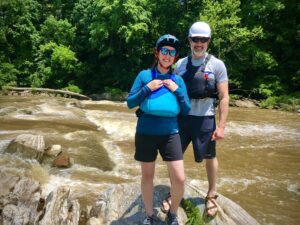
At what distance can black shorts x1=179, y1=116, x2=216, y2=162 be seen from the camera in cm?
378

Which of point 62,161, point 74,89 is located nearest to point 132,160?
point 62,161

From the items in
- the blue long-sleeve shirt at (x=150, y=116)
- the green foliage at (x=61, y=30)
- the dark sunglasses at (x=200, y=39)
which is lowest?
the blue long-sleeve shirt at (x=150, y=116)

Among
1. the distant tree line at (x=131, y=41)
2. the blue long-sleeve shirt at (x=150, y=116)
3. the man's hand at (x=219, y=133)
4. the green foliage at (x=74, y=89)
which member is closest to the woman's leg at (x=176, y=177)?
the blue long-sleeve shirt at (x=150, y=116)

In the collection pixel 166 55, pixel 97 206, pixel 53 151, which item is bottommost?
pixel 53 151

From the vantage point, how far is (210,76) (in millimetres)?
3693

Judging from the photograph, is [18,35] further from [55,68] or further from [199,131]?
[199,131]

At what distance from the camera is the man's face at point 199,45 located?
362 centimetres

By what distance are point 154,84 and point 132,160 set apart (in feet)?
19.4

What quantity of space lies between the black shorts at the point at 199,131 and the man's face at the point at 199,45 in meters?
0.64

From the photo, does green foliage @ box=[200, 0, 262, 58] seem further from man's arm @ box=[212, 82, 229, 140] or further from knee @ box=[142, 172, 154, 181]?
knee @ box=[142, 172, 154, 181]

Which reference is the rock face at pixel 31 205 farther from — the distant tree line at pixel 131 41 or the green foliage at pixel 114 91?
the green foliage at pixel 114 91

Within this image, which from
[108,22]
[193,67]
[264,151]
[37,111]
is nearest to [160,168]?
[264,151]

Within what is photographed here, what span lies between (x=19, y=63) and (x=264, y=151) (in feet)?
74.5

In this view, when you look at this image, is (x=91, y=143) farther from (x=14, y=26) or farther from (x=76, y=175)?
(x=14, y=26)
